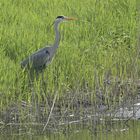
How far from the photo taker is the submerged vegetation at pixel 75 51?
7.40 m

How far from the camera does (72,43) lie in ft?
28.0

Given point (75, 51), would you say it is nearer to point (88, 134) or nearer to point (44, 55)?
point (44, 55)

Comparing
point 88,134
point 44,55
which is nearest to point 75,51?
point 44,55

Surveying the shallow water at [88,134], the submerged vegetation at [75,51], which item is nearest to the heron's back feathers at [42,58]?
the submerged vegetation at [75,51]

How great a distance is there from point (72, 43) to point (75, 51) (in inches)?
16.7

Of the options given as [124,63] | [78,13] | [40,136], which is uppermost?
[78,13]

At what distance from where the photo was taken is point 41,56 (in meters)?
8.22

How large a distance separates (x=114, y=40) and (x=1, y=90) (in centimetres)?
230

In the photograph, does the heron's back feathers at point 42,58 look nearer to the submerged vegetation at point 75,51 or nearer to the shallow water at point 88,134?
the submerged vegetation at point 75,51

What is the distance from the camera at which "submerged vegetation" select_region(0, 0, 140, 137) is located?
7.40 meters

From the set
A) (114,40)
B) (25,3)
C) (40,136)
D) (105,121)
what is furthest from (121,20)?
(40,136)

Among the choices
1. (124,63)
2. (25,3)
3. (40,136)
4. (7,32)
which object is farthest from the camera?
(25,3)

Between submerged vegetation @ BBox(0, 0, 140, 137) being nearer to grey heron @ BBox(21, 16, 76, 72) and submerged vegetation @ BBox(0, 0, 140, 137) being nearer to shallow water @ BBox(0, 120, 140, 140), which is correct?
grey heron @ BBox(21, 16, 76, 72)

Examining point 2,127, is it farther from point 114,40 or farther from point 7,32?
point 114,40
